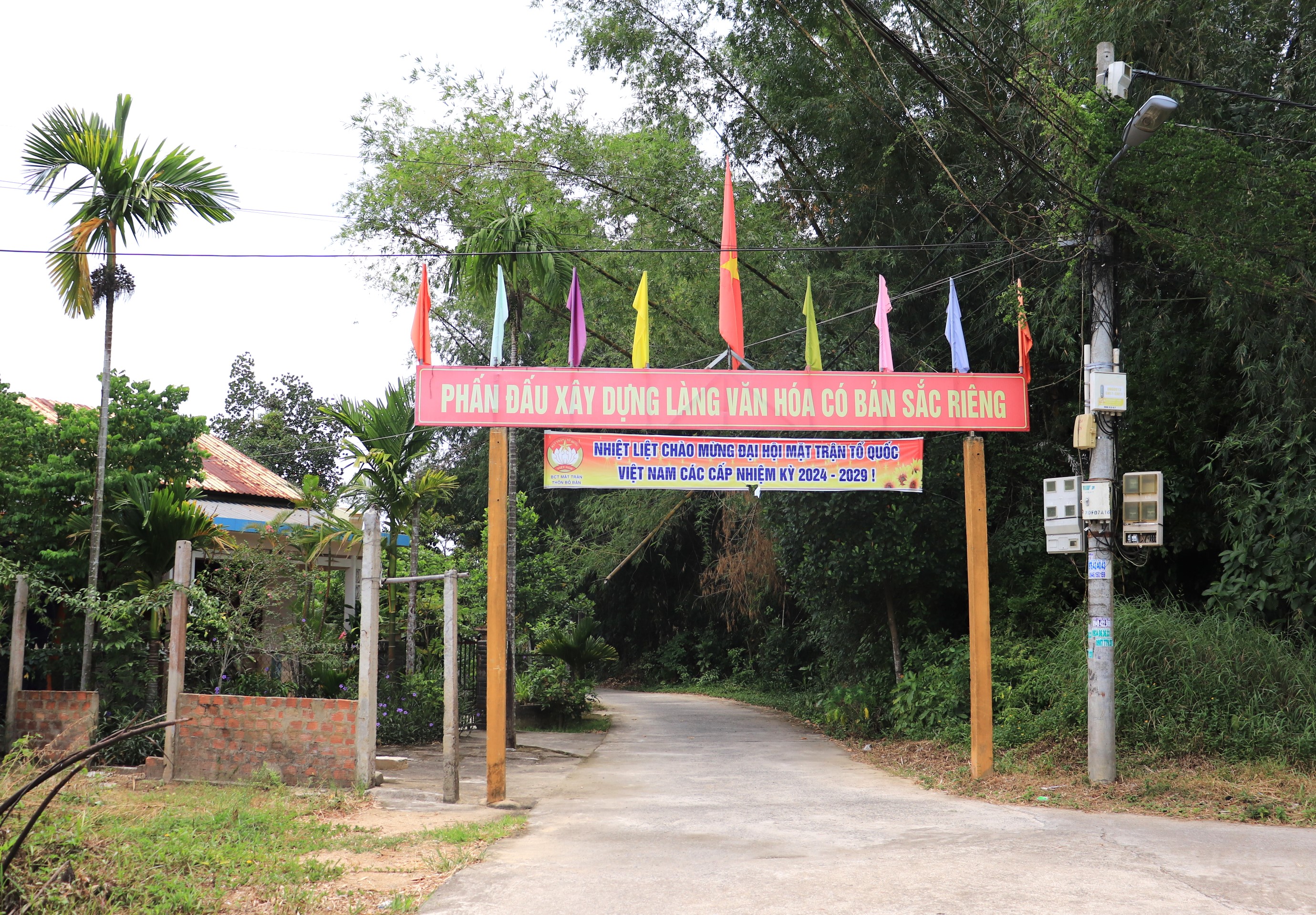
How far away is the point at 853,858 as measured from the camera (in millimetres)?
7078

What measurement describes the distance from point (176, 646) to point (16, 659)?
212cm

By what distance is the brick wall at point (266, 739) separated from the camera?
9.62 metres

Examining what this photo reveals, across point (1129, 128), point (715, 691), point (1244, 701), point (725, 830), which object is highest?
point (1129, 128)

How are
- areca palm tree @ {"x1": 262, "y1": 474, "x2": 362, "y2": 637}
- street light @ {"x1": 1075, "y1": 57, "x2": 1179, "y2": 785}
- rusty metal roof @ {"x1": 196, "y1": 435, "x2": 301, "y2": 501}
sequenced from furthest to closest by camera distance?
rusty metal roof @ {"x1": 196, "y1": 435, "x2": 301, "y2": 501} < areca palm tree @ {"x1": 262, "y1": 474, "x2": 362, "y2": 637} < street light @ {"x1": 1075, "y1": 57, "x2": 1179, "y2": 785}

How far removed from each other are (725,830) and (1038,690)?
16.9 ft

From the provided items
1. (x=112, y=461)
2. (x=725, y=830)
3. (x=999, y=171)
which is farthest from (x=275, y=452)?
(x=725, y=830)

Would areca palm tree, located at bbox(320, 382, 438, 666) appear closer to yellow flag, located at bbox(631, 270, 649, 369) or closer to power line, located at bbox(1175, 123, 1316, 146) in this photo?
yellow flag, located at bbox(631, 270, 649, 369)

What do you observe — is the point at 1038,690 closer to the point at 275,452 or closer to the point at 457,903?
the point at 457,903

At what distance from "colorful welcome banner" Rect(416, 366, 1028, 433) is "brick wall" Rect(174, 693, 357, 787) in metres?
2.96

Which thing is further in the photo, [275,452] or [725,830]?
[275,452]

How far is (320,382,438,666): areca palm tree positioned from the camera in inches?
540

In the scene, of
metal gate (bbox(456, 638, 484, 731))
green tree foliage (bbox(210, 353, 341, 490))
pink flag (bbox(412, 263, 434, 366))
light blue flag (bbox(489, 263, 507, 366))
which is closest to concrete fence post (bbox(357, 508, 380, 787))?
pink flag (bbox(412, 263, 434, 366))

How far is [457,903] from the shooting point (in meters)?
5.89

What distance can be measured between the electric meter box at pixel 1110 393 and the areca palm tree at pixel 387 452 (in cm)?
824
